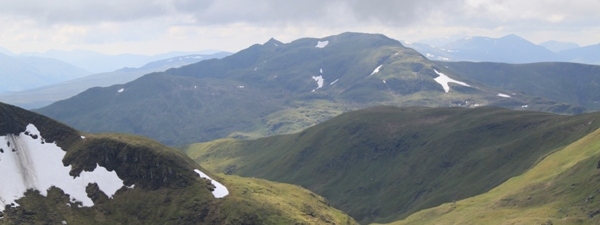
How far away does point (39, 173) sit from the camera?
155250 mm

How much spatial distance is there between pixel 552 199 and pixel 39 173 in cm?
15677

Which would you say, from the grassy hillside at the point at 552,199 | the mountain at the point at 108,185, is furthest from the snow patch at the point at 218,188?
the grassy hillside at the point at 552,199

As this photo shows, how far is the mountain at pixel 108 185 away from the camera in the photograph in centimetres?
14625

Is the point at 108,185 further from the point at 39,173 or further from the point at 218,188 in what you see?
the point at 218,188

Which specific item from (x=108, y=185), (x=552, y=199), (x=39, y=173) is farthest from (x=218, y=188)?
(x=552, y=199)

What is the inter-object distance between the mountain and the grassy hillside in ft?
165

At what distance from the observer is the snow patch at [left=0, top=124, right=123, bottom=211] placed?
149375 mm

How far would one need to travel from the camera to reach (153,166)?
537ft

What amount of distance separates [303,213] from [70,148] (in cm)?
7742

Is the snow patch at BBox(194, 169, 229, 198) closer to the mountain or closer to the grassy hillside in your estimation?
the mountain

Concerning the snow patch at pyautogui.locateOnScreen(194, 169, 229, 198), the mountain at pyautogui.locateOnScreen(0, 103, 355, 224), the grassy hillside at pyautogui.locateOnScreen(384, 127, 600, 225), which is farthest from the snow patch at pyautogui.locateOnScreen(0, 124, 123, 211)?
the grassy hillside at pyautogui.locateOnScreen(384, 127, 600, 225)

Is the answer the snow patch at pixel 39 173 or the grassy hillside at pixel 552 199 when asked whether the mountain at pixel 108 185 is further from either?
the grassy hillside at pixel 552 199

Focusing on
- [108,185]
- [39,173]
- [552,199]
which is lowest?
[552,199]

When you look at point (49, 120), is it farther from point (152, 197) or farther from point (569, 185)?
point (569, 185)
